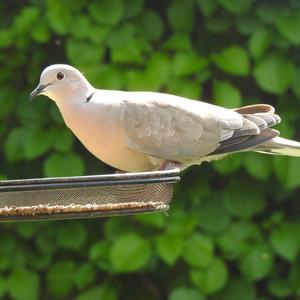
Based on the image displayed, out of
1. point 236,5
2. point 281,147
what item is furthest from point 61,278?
point 281,147

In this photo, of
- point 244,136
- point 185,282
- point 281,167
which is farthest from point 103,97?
point 185,282

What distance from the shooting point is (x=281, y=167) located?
3.71 meters

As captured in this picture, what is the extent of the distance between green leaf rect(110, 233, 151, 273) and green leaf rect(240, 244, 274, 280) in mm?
358

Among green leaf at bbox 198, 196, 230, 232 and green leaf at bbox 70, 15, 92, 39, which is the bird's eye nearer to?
green leaf at bbox 70, 15, 92, 39

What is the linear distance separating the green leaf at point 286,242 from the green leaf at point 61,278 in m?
0.78

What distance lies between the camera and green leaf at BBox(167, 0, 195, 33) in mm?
3871

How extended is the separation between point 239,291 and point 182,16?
3.43ft

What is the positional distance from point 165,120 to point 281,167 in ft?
4.06

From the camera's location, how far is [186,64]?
12.1 ft

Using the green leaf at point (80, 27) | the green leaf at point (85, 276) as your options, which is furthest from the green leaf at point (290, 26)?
the green leaf at point (85, 276)

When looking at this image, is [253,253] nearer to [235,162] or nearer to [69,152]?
[235,162]

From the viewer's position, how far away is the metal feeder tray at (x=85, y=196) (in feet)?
6.59

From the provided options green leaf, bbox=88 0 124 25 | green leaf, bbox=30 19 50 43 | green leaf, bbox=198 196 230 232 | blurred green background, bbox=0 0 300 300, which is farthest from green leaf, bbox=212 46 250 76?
green leaf, bbox=30 19 50 43

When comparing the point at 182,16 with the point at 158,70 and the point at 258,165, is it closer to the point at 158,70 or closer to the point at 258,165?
the point at 158,70
